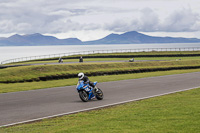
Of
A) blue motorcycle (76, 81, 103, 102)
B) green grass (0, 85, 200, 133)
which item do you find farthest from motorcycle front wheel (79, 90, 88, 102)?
green grass (0, 85, 200, 133)

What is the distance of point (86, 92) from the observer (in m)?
16.7

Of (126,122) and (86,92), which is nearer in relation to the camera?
(126,122)

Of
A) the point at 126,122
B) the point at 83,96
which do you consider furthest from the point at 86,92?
the point at 126,122

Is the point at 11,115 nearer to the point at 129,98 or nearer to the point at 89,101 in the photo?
the point at 89,101

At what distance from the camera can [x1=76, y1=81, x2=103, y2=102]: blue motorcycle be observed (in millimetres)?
16281

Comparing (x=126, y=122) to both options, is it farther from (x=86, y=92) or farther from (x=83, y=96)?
(x=86, y=92)

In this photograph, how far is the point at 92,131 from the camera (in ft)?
30.6

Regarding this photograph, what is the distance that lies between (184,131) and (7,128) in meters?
5.40

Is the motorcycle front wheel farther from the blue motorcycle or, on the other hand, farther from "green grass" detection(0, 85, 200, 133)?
"green grass" detection(0, 85, 200, 133)

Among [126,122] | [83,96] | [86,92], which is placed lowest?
[126,122]

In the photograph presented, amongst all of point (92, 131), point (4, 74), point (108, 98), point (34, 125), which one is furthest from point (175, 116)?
point (4, 74)

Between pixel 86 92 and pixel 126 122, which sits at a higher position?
pixel 86 92

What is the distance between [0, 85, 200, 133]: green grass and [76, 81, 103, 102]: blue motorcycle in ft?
9.02

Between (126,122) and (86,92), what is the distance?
6323 millimetres
